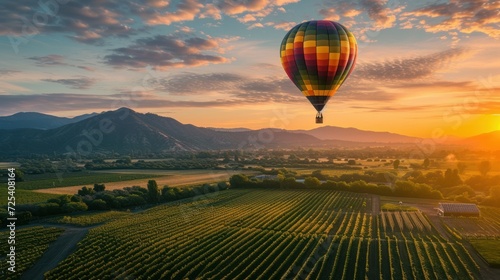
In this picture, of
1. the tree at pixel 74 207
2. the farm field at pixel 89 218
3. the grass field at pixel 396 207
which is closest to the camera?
the farm field at pixel 89 218

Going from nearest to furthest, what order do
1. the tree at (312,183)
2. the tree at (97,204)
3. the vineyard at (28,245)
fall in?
the vineyard at (28,245) → the tree at (97,204) → the tree at (312,183)

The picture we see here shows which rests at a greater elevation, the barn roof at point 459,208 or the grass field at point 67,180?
the barn roof at point 459,208

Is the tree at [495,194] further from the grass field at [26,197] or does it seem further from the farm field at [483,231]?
the grass field at [26,197]

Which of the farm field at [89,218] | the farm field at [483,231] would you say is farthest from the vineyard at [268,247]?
the farm field at [89,218]

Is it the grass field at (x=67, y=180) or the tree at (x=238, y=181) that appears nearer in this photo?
the grass field at (x=67, y=180)

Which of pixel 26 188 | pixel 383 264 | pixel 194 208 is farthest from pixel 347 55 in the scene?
pixel 26 188

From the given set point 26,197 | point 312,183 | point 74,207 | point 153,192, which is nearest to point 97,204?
point 74,207

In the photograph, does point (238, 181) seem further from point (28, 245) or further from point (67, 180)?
point (28, 245)
